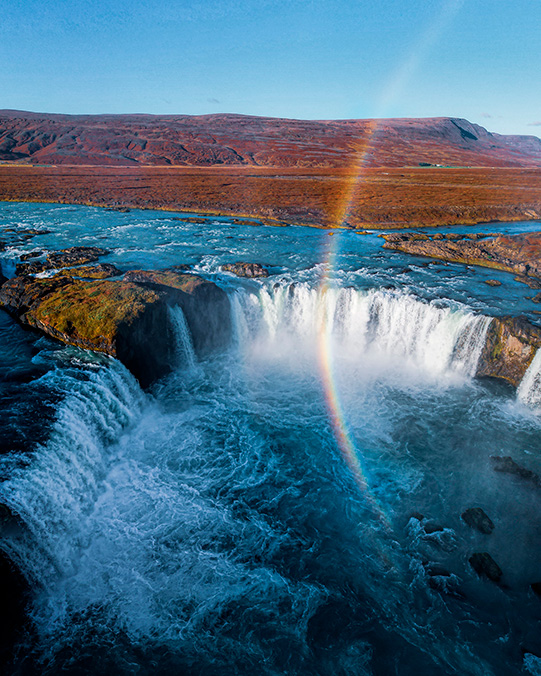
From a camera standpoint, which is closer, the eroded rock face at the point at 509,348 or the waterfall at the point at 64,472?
the waterfall at the point at 64,472

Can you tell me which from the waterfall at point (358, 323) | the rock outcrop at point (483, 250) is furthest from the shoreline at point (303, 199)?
the waterfall at point (358, 323)

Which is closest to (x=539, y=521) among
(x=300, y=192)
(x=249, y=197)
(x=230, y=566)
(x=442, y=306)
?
(x=230, y=566)

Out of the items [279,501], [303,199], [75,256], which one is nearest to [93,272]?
[75,256]

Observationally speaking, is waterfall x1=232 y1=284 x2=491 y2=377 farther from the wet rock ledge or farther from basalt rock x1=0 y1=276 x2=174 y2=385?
basalt rock x1=0 y1=276 x2=174 y2=385

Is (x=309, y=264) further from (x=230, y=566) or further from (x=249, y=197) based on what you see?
(x=249, y=197)

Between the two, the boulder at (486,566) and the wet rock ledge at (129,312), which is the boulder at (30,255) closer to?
the wet rock ledge at (129,312)
